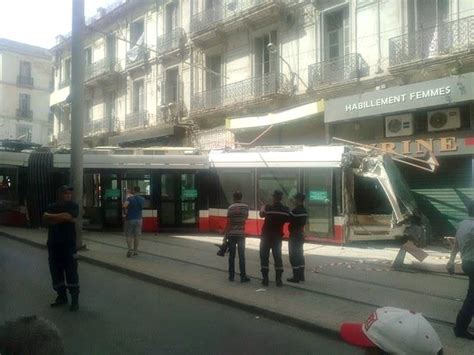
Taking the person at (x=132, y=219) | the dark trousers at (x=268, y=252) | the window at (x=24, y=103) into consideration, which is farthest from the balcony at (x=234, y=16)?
the window at (x=24, y=103)

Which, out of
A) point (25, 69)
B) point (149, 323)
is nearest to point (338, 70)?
point (149, 323)

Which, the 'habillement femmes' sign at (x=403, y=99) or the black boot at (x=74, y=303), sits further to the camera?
the 'habillement femmes' sign at (x=403, y=99)

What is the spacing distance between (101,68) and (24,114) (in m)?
11.6

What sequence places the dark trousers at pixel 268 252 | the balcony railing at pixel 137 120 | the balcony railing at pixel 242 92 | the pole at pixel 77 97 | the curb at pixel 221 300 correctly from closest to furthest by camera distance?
the curb at pixel 221 300 < the dark trousers at pixel 268 252 < the pole at pixel 77 97 < the balcony railing at pixel 242 92 < the balcony railing at pixel 137 120

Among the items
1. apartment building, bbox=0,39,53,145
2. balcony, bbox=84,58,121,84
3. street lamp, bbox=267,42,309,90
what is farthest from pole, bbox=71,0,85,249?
apartment building, bbox=0,39,53,145

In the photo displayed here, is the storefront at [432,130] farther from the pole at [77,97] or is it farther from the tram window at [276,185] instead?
the pole at [77,97]

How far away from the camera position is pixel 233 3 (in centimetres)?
1970

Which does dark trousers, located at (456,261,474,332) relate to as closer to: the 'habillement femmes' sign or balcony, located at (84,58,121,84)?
the 'habillement femmes' sign

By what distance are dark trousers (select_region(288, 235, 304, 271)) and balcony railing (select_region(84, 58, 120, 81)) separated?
72.2 ft

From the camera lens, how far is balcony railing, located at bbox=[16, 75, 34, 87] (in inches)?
1396

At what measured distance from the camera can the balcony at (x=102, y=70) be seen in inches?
1068

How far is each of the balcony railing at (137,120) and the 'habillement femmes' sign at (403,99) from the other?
1255 centimetres

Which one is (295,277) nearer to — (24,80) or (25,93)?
(24,80)

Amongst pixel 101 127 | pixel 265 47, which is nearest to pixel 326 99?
pixel 265 47
